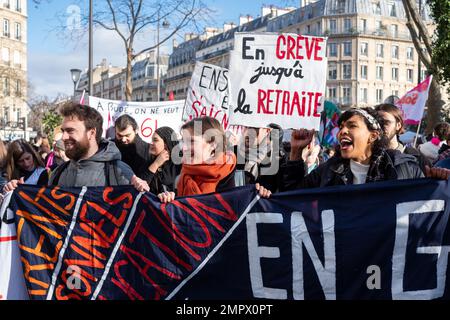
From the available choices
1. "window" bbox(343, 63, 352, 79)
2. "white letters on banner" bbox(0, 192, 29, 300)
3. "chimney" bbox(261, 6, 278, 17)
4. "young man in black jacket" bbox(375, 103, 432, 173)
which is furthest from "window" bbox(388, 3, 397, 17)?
"white letters on banner" bbox(0, 192, 29, 300)

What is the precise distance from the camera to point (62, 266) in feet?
13.6

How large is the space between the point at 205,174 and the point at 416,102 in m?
7.90

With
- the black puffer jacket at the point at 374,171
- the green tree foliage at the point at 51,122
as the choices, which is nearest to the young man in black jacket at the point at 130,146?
the black puffer jacket at the point at 374,171

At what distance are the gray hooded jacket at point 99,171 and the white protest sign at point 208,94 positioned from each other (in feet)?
13.3

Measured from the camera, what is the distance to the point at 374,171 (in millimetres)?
3963

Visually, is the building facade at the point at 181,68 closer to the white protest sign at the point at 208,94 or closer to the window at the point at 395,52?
the window at the point at 395,52

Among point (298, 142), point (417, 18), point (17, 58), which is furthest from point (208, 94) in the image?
point (17, 58)

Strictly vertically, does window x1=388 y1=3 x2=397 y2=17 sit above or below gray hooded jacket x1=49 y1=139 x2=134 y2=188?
above

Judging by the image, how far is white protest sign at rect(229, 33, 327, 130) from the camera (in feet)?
18.8

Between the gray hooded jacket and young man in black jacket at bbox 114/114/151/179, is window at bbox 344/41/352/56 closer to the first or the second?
young man in black jacket at bbox 114/114/151/179

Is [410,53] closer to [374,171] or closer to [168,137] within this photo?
[168,137]

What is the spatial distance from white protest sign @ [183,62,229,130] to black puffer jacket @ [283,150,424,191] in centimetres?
418

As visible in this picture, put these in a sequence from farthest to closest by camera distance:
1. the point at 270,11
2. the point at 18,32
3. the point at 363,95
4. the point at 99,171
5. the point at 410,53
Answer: the point at 270,11 → the point at 410,53 → the point at 363,95 → the point at 18,32 → the point at 99,171
